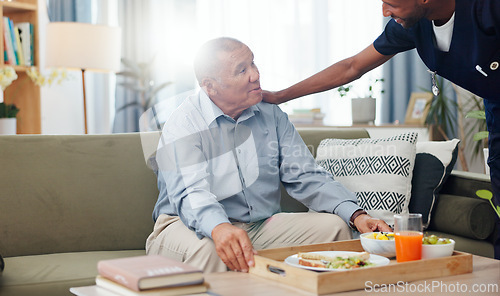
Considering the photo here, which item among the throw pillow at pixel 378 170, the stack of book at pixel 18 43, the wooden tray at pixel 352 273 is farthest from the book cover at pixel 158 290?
the stack of book at pixel 18 43

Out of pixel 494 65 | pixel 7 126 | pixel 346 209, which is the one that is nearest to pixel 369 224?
pixel 346 209

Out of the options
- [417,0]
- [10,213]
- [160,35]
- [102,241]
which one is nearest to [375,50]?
[417,0]

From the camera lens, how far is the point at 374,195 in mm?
2443

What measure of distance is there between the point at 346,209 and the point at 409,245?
0.52 meters

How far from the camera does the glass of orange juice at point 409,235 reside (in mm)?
1499

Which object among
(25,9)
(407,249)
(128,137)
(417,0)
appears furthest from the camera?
(25,9)

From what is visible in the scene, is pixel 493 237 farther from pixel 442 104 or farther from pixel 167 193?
pixel 442 104

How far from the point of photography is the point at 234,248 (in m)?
1.63

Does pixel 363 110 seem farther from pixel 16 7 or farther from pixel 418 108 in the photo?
pixel 16 7

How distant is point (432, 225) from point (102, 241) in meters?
1.32

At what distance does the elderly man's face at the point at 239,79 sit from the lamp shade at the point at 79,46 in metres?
1.76

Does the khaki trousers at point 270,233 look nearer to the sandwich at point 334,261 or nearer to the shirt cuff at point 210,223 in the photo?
the shirt cuff at point 210,223

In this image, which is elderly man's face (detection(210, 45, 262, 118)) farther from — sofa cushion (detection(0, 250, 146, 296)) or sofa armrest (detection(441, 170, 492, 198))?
sofa armrest (detection(441, 170, 492, 198))

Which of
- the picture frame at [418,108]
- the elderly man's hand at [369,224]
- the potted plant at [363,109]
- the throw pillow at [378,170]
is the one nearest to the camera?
the elderly man's hand at [369,224]
